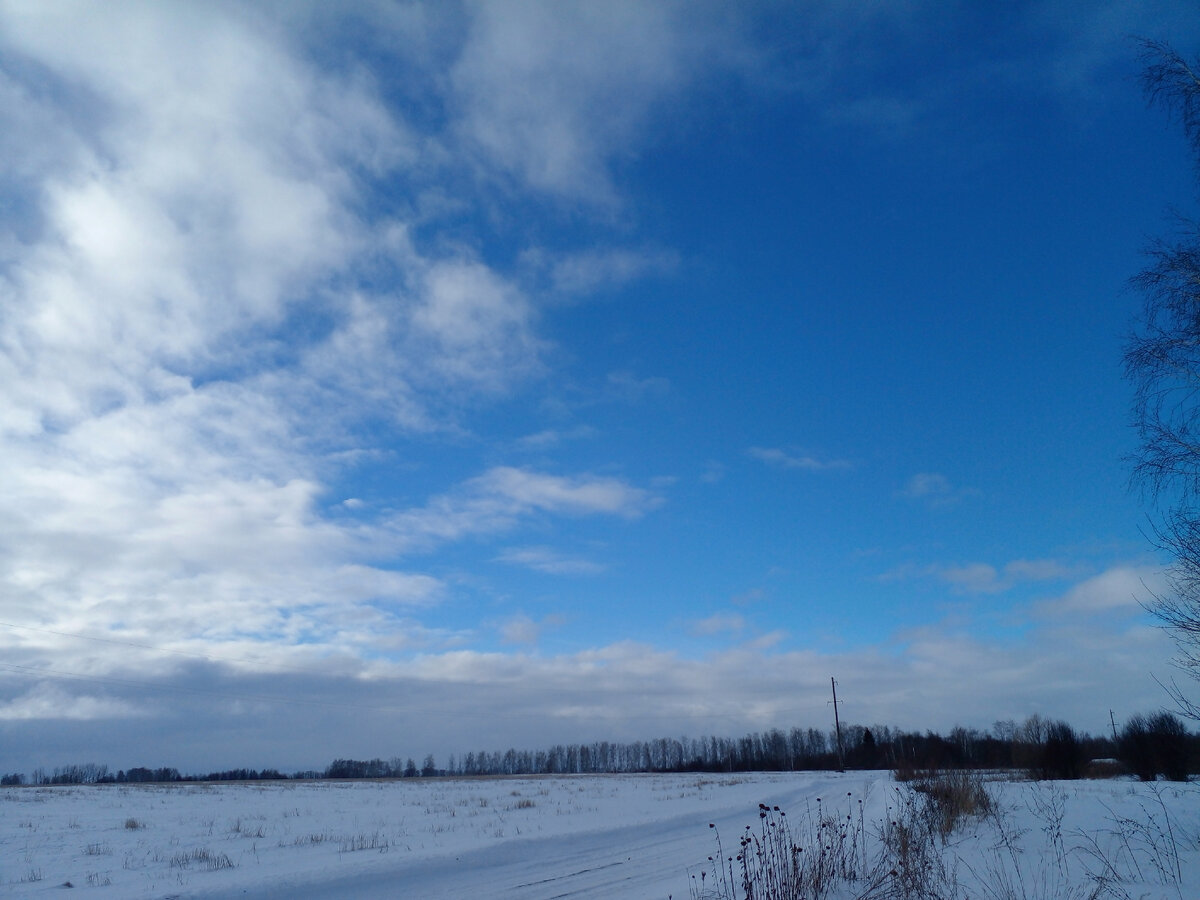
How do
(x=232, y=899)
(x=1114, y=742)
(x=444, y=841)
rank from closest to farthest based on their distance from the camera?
(x=232, y=899)
(x=444, y=841)
(x=1114, y=742)

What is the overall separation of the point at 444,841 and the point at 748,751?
454 feet

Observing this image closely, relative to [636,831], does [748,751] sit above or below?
below

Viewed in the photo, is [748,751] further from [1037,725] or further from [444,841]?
[444,841]

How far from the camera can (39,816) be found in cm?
2591

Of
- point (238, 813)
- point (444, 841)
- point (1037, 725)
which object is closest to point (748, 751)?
point (1037, 725)

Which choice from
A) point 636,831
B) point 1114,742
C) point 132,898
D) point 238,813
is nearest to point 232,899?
point 132,898

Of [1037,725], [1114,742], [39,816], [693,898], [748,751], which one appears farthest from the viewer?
[748,751]

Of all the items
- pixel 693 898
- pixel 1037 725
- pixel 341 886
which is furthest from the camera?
pixel 1037 725

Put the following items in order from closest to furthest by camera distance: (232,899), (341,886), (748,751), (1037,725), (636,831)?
(232,899)
(341,886)
(636,831)
(1037,725)
(748,751)

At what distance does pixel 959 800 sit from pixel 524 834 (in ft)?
34.4

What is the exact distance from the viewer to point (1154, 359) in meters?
10.6

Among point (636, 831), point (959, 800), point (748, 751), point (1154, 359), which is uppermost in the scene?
point (1154, 359)

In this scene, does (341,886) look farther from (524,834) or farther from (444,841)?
(524,834)

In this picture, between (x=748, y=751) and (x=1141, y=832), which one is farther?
(x=748, y=751)
